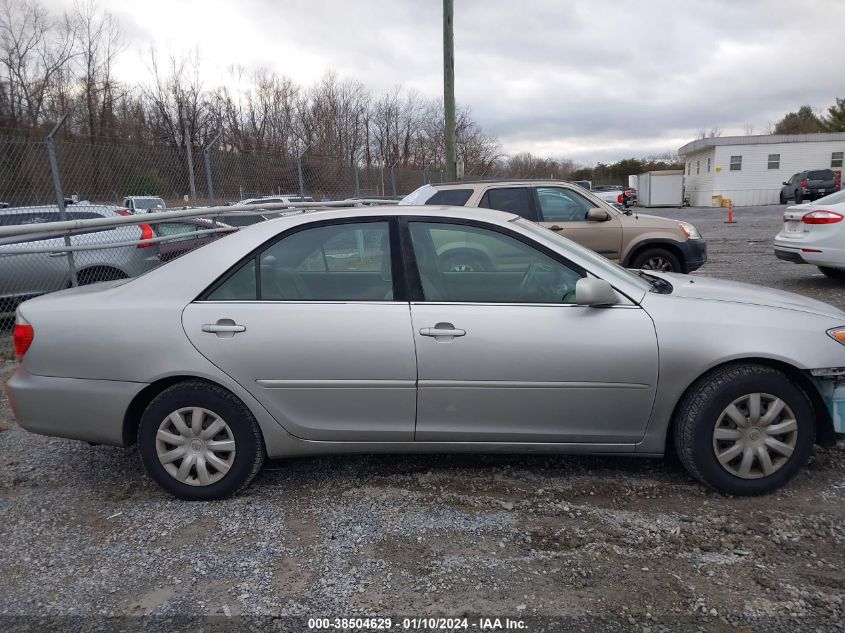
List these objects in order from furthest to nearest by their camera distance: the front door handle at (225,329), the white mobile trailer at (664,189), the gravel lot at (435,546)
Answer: the white mobile trailer at (664,189) → the front door handle at (225,329) → the gravel lot at (435,546)

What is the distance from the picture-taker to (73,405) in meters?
3.37

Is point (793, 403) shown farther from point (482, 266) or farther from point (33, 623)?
point (33, 623)

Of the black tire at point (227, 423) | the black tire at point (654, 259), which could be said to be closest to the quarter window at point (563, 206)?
the black tire at point (654, 259)

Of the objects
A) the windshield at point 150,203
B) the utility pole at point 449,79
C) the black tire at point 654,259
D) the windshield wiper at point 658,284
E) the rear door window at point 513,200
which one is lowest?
the black tire at point 654,259

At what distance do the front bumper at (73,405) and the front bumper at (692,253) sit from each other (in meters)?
7.59

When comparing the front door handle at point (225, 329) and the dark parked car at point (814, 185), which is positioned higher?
the dark parked car at point (814, 185)

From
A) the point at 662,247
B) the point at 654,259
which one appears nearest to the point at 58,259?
the point at 654,259

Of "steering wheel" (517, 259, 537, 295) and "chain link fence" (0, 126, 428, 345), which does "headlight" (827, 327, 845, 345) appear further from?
"chain link fence" (0, 126, 428, 345)

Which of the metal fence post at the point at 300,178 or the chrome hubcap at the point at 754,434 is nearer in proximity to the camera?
the chrome hubcap at the point at 754,434

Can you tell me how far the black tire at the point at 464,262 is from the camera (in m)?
3.54

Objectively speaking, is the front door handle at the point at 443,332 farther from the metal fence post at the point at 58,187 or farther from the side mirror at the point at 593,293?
the metal fence post at the point at 58,187

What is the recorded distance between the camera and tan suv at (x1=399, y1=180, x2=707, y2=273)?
8.29 metres

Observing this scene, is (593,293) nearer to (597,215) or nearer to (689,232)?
(597,215)

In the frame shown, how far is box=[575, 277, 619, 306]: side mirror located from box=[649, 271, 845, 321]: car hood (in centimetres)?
48
